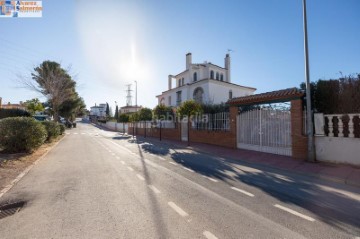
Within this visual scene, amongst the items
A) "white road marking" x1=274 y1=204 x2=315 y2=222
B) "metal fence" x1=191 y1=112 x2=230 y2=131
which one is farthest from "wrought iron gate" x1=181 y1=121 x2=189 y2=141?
"white road marking" x1=274 y1=204 x2=315 y2=222

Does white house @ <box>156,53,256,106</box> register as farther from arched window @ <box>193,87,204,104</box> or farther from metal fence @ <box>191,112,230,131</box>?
metal fence @ <box>191,112,230,131</box>

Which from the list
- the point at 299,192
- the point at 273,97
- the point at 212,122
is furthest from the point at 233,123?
the point at 299,192

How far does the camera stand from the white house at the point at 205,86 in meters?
31.4

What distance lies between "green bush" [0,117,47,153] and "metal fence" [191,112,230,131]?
1150 centimetres

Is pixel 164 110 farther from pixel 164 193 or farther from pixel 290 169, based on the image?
pixel 164 193

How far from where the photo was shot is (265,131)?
12.7 meters

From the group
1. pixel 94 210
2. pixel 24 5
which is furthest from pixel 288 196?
pixel 24 5

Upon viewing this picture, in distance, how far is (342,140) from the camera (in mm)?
9141

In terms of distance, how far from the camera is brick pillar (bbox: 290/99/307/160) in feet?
34.5

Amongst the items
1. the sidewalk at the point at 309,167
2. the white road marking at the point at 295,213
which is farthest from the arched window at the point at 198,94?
the white road marking at the point at 295,213

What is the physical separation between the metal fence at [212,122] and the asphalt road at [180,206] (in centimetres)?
839

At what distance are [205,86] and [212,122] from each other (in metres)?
14.6

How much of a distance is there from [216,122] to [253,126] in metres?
4.06

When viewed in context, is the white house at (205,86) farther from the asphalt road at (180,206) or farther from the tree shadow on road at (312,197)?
the asphalt road at (180,206)
